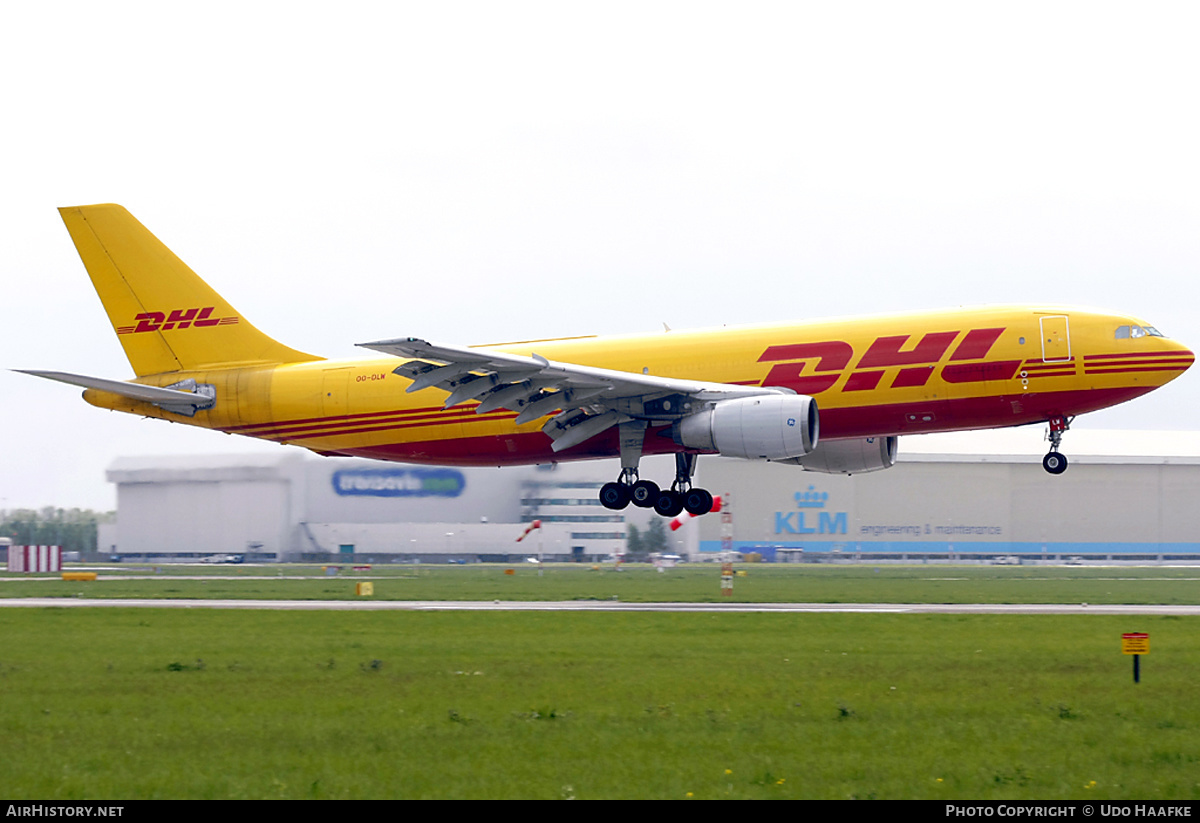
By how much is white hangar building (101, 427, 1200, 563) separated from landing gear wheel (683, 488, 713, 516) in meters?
54.4

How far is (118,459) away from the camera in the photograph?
95188 mm

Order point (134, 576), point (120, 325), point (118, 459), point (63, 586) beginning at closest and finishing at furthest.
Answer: point (120, 325), point (63, 586), point (134, 576), point (118, 459)

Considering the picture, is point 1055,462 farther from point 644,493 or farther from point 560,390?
point 560,390

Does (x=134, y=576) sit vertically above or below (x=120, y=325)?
below

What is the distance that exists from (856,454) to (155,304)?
73.7 ft

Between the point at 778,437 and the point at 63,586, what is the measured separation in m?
49.0

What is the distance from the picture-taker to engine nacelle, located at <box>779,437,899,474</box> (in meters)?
39.8

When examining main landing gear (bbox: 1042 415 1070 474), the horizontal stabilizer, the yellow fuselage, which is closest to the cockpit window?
the yellow fuselage

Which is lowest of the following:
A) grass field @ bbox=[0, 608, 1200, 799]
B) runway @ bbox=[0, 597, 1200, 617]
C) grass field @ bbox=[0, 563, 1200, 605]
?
grass field @ bbox=[0, 563, 1200, 605]

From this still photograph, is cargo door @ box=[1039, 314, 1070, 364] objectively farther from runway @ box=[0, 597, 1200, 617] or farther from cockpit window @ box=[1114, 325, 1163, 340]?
runway @ box=[0, 597, 1200, 617]

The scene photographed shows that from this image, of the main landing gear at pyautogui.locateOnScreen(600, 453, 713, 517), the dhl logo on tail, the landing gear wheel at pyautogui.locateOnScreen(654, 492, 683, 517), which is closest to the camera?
the main landing gear at pyautogui.locateOnScreen(600, 453, 713, 517)

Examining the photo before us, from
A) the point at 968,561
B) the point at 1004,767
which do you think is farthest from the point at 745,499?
the point at 1004,767

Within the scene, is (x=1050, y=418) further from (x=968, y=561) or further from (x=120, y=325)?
(x=968, y=561)
